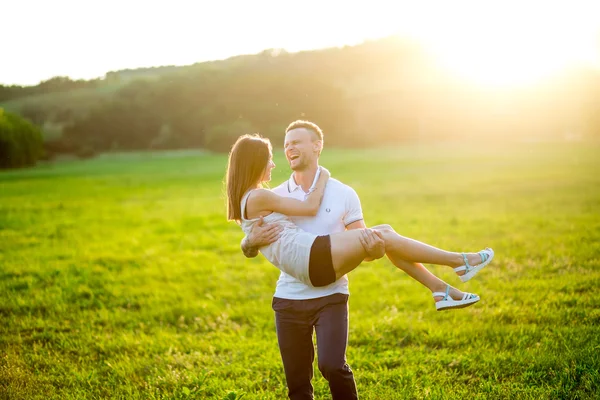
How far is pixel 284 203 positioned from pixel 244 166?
19.3 inches

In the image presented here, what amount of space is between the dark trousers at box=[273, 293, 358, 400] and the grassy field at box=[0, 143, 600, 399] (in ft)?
2.72

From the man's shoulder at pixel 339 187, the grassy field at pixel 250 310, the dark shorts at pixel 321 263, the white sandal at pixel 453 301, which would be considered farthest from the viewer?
the grassy field at pixel 250 310

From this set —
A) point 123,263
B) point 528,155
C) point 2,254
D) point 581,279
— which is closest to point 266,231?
point 581,279

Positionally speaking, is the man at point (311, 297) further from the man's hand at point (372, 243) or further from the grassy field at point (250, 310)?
the grassy field at point (250, 310)

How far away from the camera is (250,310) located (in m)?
9.06

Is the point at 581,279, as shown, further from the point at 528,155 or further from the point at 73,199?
the point at 528,155

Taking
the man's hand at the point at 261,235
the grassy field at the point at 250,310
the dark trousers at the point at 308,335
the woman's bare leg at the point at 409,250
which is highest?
the man's hand at the point at 261,235

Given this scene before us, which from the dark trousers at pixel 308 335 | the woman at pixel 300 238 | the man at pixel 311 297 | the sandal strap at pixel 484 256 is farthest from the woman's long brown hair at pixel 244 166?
the sandal strap at pixel 484 256

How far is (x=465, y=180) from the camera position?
2931cm

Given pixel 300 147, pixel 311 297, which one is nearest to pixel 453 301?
pixel 311 297

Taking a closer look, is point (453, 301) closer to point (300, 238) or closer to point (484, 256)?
point (484, 256)

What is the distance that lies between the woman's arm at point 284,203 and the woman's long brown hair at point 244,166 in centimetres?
18

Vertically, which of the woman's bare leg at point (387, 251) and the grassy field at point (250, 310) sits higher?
the woman's bare leg at point (387, 251)

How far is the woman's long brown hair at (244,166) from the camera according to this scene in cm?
485
